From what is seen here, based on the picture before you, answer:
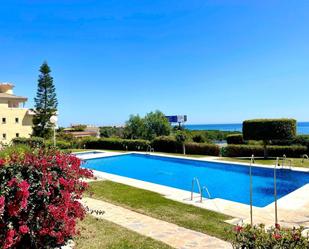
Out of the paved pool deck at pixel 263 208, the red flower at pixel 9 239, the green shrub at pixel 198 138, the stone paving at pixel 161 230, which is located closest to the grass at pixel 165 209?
the stone paving at pixel 161 230

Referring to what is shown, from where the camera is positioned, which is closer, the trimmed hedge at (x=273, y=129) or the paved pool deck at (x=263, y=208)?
the paved pool deck at (x=263, y=208)

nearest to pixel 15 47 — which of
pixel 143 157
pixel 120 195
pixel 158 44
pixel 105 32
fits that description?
pixel 105 32

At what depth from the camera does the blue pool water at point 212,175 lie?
12250 millimetres

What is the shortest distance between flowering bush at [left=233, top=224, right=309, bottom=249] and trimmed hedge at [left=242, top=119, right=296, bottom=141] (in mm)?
16837

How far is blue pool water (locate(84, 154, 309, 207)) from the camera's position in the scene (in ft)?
40.2

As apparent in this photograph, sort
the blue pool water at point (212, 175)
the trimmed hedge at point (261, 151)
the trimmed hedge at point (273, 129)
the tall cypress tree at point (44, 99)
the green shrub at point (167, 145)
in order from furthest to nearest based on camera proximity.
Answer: the tall cypress tree at point (44, 99) → the green shrub at point (167, 145) → the trimmed hedge at point (261, 151) → the trimmed hedge at point (273, 129) → the blue pool water at point (212, 175)

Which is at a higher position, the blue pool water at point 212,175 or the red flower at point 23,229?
the red flower at point 23,229

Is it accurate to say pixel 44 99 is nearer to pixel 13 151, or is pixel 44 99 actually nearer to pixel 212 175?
pixel 212 175

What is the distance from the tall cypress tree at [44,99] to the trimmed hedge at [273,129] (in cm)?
2189

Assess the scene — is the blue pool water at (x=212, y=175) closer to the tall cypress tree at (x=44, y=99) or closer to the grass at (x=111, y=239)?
the grass at (x=111, y=239)

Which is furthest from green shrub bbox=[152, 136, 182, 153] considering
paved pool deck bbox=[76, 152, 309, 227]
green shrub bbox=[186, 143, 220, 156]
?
paved pool deck bbox=[76, 152, 309, 227]

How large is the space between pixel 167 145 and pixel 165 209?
17.3 m

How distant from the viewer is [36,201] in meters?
4.27

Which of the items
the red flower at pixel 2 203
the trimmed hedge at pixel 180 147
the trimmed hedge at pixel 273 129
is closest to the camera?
the red flower at pixel 2 203
